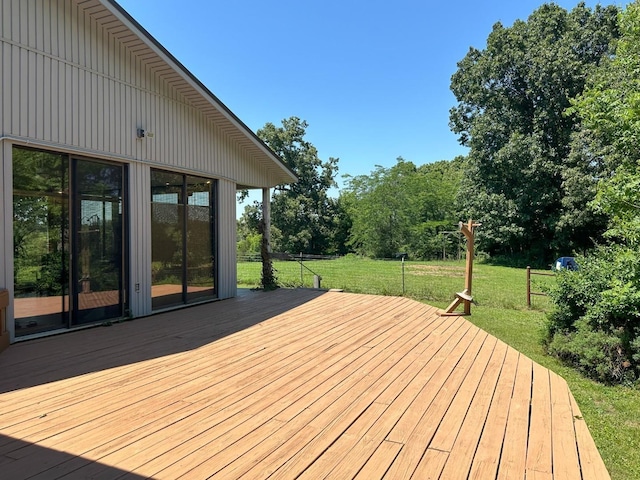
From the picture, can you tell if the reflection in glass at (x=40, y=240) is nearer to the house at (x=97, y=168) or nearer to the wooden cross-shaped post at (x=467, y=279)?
the house at (x=97, y=168)

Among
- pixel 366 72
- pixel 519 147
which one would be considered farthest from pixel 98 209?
pixel 519 147

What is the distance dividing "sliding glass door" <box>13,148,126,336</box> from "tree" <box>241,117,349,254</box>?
25202 millimetres

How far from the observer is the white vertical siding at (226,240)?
27.4 ft

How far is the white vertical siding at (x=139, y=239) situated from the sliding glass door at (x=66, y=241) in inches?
5.7

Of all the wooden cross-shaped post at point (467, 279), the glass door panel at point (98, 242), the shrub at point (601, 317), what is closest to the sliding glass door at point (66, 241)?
the glass door panel at point (98, 242)

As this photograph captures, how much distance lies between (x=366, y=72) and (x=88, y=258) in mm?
16225

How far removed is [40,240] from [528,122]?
24022 mm

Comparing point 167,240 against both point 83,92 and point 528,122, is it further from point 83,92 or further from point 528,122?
point 528,122

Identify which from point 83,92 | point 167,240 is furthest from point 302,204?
point 83,92

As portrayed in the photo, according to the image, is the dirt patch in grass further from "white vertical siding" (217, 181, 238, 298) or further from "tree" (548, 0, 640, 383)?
"tree" (548, 0, 640, 383)

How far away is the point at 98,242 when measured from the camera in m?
5.80

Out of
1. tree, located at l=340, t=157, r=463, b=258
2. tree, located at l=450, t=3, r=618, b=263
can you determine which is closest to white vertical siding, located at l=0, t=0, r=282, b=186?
tree, located at l=450, t=3, r=618, b=263

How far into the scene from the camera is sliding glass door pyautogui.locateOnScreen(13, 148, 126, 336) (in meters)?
4.91

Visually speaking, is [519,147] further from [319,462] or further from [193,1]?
[319,462]
